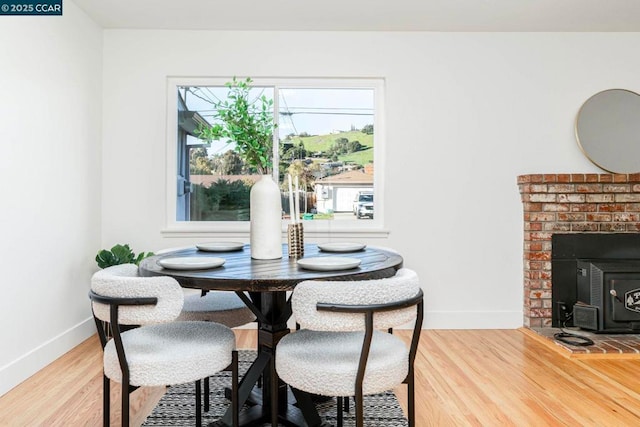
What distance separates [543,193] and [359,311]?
270cm

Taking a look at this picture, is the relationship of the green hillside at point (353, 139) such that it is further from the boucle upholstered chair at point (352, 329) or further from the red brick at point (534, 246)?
the boucle upholstered chair at point (352, 329)

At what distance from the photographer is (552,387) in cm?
244

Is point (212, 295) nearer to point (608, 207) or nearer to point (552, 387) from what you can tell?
point (552, 387)

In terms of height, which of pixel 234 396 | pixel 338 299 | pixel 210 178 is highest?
pixel 210 178

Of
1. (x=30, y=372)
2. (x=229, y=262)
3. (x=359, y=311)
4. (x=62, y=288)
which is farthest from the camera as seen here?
(x=62, y=288)

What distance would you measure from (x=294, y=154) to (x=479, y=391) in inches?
87.9

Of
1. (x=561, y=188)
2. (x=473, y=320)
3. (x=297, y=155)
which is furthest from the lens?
(x=297, y=155)

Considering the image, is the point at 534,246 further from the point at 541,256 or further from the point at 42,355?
the point at 42,355

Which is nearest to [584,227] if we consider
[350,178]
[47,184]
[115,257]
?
[350,178]

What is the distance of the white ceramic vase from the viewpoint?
2.01 m

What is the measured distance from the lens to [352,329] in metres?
1.47

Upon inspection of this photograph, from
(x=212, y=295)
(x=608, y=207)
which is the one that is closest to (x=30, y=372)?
(x=212, y=295)

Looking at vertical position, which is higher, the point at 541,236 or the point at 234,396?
the point at 541,236

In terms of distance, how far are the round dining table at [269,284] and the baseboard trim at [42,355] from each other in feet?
3.82
